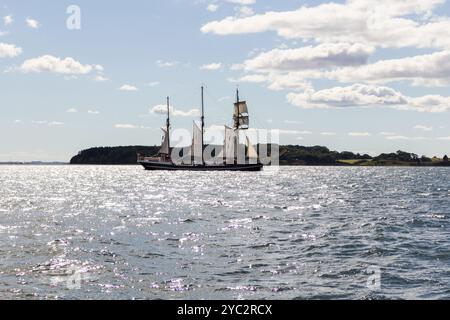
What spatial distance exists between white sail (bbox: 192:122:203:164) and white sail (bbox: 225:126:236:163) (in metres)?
9.64

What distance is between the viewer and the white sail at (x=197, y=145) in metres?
179

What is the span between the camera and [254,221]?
40.4 metres

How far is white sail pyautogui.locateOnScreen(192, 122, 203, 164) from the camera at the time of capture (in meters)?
179

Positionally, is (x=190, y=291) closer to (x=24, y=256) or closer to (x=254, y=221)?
(x=24, y=256)

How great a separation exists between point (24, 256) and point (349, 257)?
15644mm

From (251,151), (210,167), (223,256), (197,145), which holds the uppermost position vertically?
(197,145)

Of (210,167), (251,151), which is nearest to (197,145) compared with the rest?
(210,167)

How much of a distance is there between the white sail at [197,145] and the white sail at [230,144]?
9635 millimetres

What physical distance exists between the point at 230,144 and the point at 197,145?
12121 millimetres

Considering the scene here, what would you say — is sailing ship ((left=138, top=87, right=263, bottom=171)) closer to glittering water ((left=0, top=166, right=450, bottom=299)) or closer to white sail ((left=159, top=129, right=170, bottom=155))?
white sail ((left=159, top=129, right=170, bottom=155))

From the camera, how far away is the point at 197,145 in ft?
604
